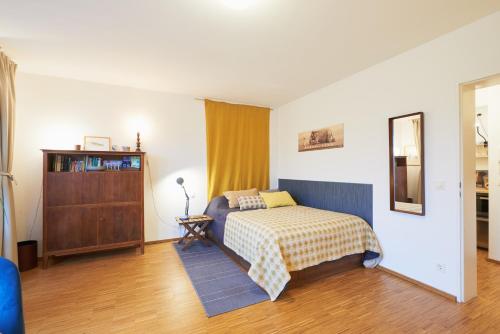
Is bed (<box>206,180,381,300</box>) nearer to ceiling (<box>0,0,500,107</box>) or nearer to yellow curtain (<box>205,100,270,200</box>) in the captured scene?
yellow curtain (<box>205,100,270,200</box>)

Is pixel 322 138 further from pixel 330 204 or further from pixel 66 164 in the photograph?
pixel 66 164

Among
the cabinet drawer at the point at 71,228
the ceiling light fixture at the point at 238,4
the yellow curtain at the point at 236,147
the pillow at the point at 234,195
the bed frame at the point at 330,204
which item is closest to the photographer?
the ceiling light fixture at the point at 238,4

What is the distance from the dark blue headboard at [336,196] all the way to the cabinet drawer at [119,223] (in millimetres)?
2692

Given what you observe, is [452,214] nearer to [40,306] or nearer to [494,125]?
[494,125]

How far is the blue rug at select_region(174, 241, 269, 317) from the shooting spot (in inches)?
83.9

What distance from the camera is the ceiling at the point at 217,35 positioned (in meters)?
1.88

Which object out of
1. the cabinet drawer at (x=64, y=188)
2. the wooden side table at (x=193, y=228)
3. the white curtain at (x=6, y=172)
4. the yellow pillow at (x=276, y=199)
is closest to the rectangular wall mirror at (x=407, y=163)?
the yellow pillow at (x=276, y=199)

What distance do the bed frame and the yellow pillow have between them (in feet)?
1.03

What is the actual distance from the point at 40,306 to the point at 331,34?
371 cm

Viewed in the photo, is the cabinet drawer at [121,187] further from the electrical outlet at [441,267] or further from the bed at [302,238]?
the electrical outlet at [441,267]

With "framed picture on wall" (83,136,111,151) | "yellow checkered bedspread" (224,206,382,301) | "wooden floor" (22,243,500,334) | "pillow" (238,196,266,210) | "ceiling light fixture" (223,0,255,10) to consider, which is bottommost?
"wooden floor" (22,243,500,334)

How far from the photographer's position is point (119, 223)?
10.8 ft

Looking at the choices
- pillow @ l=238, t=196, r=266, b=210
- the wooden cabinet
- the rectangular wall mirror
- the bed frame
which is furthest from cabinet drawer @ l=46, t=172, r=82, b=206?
the rectangular wall mirror

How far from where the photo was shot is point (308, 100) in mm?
4113
